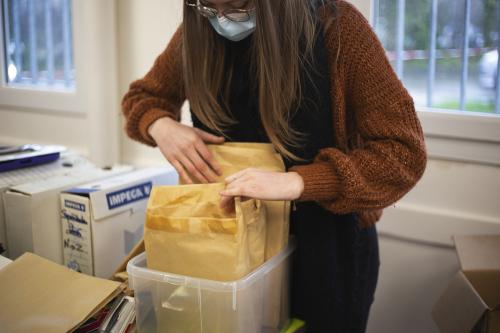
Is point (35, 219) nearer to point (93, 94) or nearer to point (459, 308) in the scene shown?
point (93, 94)

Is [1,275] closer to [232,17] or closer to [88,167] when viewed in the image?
[88,167]

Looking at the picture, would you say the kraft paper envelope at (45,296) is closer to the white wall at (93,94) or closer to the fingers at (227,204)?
the fingers at (227,204)

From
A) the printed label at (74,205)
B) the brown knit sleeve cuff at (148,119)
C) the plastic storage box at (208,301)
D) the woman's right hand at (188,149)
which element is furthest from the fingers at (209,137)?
the printed label at (74,205)

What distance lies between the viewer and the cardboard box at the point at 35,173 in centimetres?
114

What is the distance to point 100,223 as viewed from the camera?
1.13 metres

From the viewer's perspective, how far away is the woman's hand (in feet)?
2.53

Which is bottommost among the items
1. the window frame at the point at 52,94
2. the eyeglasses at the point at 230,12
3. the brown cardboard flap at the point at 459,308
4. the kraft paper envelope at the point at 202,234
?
the brown cardboard flap at the point at 459,308

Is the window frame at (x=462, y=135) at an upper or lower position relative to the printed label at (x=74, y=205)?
upper

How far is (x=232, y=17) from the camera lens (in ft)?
2.90

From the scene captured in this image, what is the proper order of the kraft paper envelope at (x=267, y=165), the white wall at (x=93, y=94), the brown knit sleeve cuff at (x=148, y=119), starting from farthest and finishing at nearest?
1. the white wall at (x=93, y=94)
2. the brown knit sleeve cuff at (x=148, y=119)
3. the kraft paper envelope at (x=267, y=165)

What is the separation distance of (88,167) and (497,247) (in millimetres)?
989

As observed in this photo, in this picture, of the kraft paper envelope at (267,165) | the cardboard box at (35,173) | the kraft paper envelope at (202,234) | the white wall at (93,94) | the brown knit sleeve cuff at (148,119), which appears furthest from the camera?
the white wall at (93,94)

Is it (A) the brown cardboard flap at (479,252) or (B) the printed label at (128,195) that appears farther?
(B) the printed label at (128,195)

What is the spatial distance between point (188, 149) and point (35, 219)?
1.37 feet
